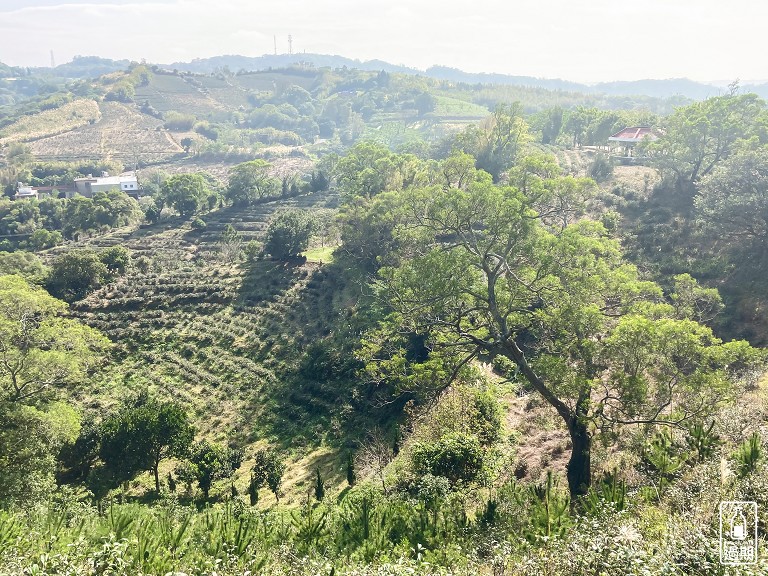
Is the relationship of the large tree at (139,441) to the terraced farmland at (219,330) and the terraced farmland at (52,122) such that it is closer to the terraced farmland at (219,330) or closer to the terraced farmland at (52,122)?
the terraced farmland at (219,330)

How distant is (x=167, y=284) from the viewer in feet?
141

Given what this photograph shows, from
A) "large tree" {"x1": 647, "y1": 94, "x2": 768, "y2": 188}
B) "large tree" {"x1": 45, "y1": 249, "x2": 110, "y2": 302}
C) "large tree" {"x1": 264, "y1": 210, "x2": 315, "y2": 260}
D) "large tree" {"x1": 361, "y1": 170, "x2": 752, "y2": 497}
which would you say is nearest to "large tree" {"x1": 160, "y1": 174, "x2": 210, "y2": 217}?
"large tree" {"x1": 264, "y1": 210, "x2": 315, "y2": 260}

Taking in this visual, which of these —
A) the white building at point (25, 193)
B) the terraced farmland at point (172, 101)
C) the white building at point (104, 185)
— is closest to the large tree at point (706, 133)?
the white building at point (104, 185)

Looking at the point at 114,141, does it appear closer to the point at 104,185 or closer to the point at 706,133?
the point at 104,185

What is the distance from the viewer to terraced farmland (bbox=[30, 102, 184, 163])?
13312 centimetres

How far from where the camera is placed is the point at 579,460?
15.9 metres

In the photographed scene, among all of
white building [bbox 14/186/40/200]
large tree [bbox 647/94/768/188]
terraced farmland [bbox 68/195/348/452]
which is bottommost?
terraced farmland [bbox 68/195/348/452]

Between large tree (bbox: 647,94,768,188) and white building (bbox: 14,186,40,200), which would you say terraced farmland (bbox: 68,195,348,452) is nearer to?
large tree (bbox: 647,94,768,188)

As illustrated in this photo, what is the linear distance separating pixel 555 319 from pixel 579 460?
501cm

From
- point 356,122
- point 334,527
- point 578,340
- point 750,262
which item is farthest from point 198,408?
point 356,122

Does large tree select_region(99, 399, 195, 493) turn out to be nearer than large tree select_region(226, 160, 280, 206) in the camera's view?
Yes

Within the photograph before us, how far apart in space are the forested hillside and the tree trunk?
79 millimetres

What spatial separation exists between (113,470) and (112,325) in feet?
59.4

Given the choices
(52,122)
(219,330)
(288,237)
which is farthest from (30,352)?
(52,122)
